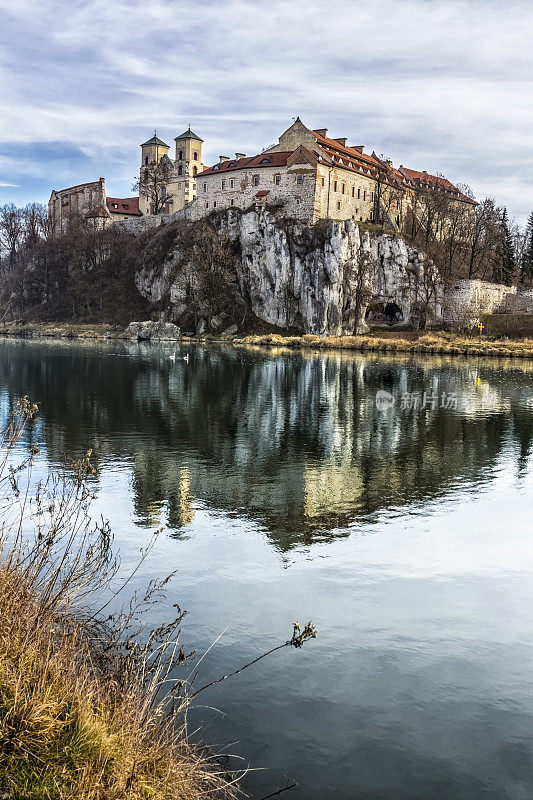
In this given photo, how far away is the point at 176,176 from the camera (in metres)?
108

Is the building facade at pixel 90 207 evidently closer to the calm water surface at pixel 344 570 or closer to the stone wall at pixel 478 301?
the stone wall at pixel 478 301

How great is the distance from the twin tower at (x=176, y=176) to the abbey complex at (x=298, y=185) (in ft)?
0.55

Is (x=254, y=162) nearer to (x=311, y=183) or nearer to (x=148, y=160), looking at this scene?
(x=311, y=183)

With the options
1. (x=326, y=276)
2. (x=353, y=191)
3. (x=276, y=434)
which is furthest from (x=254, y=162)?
(x=276, y=434)

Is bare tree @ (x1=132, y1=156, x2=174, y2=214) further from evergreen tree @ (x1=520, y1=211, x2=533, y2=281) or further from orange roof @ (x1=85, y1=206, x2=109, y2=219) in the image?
evergreen tree @ (x1=520, y1=211, x2=533, y2=281)

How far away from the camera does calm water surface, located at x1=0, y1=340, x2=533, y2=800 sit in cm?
639

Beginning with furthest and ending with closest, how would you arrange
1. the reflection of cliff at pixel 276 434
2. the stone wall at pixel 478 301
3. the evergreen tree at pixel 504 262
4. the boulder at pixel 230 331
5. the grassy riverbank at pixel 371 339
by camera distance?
the evergreen tree at pixel 504 262 < the boulder at pixel 230 331 < the stone wall at pixel 478 301 < the grassy riverbank at pixel 371 339 < the reflection of cliff at pixel 276 434

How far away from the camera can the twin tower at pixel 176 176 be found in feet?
348

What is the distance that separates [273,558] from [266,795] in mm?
5661

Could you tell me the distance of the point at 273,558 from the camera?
36.8 ft

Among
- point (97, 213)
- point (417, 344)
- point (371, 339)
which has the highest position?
point (97, 213)

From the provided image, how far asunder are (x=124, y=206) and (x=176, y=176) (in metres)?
9.87

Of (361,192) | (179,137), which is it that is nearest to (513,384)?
(361,192)

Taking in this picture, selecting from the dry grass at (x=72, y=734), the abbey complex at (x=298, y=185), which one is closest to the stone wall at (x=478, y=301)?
the abbey complex at (x=298, y=185)
